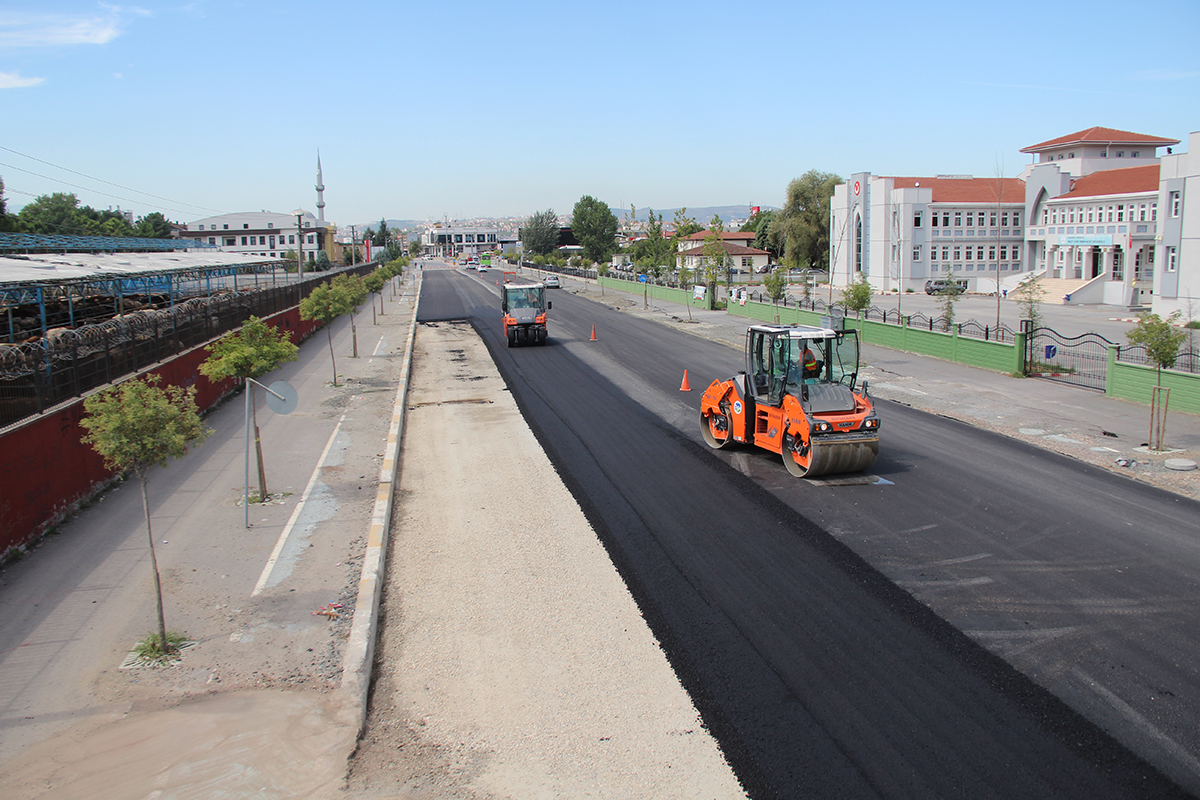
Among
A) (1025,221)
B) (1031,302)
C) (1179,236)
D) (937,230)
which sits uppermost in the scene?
(1025,221)

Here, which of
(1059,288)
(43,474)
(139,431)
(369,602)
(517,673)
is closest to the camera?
(517,673)

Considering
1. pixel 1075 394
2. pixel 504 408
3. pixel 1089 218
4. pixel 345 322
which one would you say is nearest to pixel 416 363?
pixel 504 408

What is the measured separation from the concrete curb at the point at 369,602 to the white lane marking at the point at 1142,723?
6568 mm

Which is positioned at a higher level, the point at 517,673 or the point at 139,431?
the point at 139,431

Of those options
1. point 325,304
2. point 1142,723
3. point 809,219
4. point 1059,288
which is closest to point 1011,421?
point 1142,723

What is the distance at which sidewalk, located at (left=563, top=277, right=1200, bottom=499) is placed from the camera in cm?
1491

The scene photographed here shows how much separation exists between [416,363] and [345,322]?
701 inches

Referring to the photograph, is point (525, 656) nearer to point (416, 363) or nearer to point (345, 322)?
Answer: point (416, 363)

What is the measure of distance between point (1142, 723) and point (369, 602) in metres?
7.49

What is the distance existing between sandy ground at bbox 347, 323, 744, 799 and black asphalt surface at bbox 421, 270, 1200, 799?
0.37 metres

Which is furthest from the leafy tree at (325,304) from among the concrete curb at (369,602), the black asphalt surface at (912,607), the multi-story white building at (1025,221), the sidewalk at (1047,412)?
the multi-story white building at (1025,221)

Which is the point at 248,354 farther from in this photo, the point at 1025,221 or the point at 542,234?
the point at 542,234

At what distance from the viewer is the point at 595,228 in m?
152

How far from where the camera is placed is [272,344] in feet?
53.4
